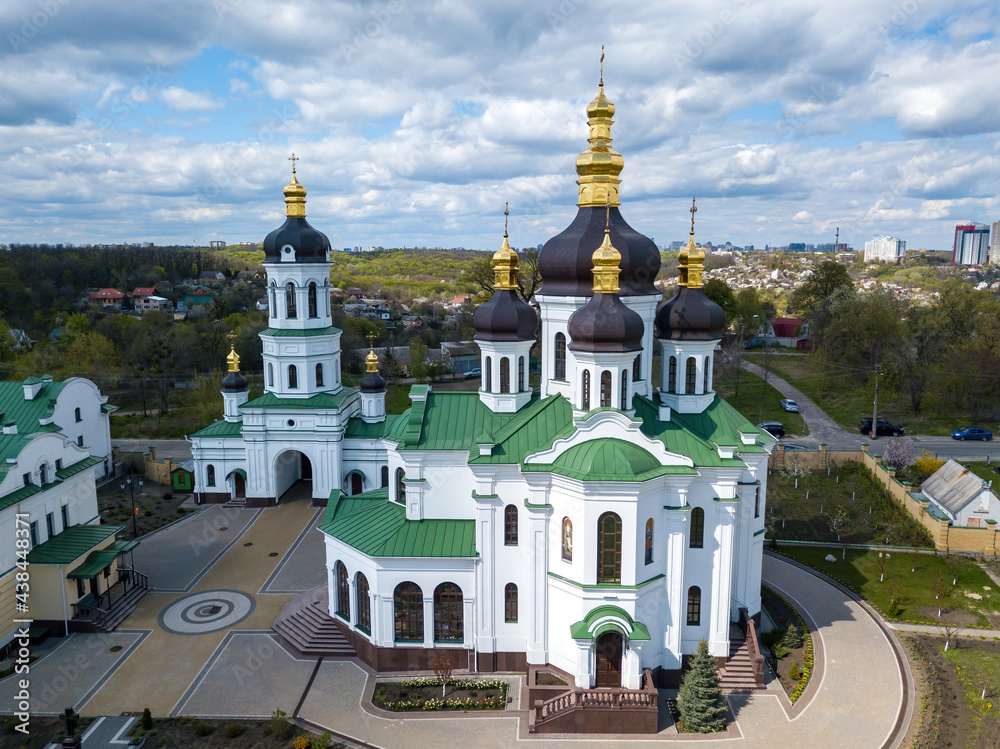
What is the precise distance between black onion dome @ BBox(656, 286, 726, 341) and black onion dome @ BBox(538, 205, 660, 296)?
2.78 feet

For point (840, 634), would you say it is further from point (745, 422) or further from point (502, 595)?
point (502, 595)

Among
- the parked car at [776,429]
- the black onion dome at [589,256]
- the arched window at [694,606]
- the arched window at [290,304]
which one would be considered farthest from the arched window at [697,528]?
the parked car at [776,429]

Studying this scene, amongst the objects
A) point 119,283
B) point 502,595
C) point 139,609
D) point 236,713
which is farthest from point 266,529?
point 119,283

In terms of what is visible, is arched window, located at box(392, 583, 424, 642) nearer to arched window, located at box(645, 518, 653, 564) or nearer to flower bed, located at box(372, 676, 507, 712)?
flower bed, located at box(372, 676, 507, 712)

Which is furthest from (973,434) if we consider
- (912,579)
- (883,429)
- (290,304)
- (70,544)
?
(70,544)

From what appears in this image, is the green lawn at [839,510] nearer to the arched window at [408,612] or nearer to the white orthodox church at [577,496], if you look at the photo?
the white orthodox church at [577,496]

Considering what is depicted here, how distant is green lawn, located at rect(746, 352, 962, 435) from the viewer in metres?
44.5

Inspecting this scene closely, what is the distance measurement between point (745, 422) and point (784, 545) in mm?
9867

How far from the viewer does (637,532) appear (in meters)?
16.6

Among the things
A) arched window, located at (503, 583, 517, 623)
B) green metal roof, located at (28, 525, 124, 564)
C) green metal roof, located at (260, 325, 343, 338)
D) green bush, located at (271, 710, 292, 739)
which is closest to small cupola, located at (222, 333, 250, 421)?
green metal roof, located at (260, 325, 343, 338)

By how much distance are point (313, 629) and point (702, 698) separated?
11.0 meters

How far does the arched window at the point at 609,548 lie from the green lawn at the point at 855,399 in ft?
110

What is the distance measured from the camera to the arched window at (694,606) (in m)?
18.2

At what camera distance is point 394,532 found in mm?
19203
